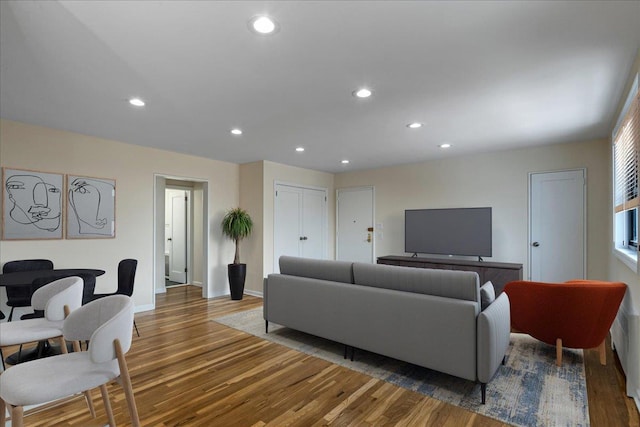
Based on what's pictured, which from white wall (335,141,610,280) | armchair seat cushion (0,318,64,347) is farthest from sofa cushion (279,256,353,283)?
white wall (335,141,610,280)

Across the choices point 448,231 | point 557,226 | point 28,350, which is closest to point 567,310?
point 557,226

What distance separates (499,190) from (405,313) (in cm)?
358

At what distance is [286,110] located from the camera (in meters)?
3.27

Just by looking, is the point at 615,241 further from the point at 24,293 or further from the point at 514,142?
the point at 24,293

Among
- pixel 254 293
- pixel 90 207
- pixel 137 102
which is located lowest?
pixel 254 293

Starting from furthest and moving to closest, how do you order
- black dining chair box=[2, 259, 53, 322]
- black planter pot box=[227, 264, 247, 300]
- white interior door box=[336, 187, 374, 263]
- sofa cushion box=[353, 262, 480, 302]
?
white interior door box=[336, 187, 374, 263]
black planter pot box=[227, 264, 247, 300]
black dining chair box=[2, 259, 53, 322]
sofa cushion box=[353, 262, 480, 302]

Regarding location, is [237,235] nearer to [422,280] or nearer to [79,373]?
[422,280]

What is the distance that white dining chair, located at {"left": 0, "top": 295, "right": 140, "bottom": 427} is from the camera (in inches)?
51.4

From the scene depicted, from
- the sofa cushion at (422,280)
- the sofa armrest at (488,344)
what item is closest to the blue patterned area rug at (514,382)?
the sofa armrest at (488,344)

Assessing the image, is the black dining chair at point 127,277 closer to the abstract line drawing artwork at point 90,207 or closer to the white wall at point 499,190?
the abstract line drawing artwork at point 90,207

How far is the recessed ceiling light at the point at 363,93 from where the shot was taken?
9.12 feet

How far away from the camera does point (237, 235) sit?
5633 millimetres

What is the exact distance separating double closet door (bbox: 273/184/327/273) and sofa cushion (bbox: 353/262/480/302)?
3.17 meters

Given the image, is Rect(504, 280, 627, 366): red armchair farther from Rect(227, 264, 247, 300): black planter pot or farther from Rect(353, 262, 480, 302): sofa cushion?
Rect(227, 264, 247, 300): black planter pot
